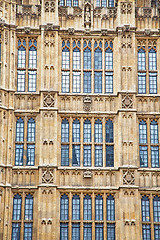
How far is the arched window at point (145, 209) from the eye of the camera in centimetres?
3675

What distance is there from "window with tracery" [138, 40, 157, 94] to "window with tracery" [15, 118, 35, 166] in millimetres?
6742

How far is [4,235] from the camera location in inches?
1409

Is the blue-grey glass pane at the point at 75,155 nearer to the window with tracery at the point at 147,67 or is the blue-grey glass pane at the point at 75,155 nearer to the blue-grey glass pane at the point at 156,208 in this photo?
the blue-grey glass pane at the point at 156,208

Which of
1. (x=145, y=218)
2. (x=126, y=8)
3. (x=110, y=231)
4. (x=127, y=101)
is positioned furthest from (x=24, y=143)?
(x=126, y=8)

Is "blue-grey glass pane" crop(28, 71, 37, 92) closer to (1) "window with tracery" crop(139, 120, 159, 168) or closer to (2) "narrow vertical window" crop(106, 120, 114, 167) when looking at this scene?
(2) "narrow vertical window" crop(106, 120, 114, 167)

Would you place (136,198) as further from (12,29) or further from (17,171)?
(12,29)

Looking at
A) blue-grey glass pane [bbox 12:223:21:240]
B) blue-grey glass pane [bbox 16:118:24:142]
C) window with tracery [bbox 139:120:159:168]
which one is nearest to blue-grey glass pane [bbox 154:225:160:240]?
window with tracery [bbox 139:120:159:168]

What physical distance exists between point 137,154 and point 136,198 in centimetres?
265

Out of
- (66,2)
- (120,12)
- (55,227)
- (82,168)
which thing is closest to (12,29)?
(66,2)

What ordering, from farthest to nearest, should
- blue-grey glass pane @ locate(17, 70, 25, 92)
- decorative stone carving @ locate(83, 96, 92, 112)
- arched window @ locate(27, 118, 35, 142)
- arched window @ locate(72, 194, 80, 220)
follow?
blue-grey glass pane @ locate(17, 70, 25, 92), decorative stone carving @ locate(83, 96, 92, 112), arched window @ locate(27, 118, 35, 142), arched window @ locate(72, 194, 80, 220)

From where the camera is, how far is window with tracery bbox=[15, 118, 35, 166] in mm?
37625

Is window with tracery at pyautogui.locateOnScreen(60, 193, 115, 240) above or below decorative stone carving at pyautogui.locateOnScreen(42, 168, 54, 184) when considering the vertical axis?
below

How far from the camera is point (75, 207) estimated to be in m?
36.8

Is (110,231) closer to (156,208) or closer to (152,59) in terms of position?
(156,208)
